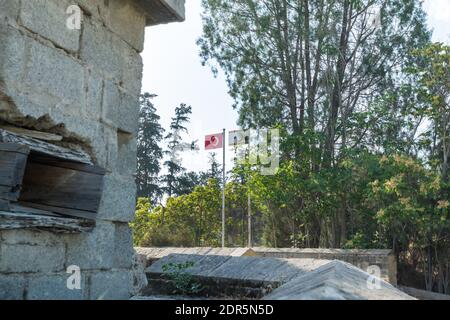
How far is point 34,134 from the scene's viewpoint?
245 centimetres

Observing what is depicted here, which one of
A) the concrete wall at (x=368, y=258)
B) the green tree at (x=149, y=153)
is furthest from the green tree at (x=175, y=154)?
the concrete wall at (x=368, y=258)

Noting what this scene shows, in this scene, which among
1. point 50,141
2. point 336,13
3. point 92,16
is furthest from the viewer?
point 336,13

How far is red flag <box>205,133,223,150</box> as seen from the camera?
18425 millimetres

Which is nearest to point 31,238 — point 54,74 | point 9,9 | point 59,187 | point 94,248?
point 59,187

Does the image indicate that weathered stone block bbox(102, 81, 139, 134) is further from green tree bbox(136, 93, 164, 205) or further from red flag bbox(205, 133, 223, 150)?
green tree bbox(136, 93, 164, 205)

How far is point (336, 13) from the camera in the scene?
50.2 ft

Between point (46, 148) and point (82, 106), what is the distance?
1.34 feet

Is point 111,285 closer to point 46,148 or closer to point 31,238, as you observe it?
point 31,238

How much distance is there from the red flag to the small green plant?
1359cm

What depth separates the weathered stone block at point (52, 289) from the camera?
2.32 m

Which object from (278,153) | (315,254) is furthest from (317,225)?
(315,254)

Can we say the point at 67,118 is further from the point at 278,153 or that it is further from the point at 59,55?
the point at 278,153

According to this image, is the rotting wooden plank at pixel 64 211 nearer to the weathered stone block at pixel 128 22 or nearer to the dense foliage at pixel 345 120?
the weathered stone block at pixel 128 22

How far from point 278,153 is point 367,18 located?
18.5 feet
